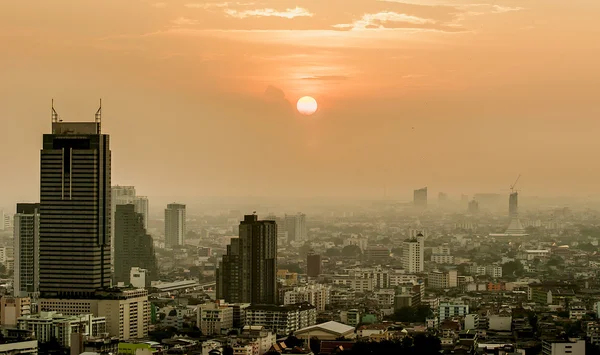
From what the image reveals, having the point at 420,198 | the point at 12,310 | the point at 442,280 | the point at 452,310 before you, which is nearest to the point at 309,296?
the point at 452,310

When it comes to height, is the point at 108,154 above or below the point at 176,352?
above

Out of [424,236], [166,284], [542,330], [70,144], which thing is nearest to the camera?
[542,330]

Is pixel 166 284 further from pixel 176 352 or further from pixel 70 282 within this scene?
pixel 176 352

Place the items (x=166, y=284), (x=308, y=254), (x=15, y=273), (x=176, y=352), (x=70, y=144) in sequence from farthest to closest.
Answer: (x=308, y=254) < (x=166, y=284) < (x=15, y=273) < (x=70, y=144) < (x=176, y=352)

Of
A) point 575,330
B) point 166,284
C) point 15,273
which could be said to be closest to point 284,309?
point 575,330

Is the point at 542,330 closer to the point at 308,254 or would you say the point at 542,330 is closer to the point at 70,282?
the point at 70,282

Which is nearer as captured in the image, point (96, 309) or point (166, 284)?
point (96, 309)
